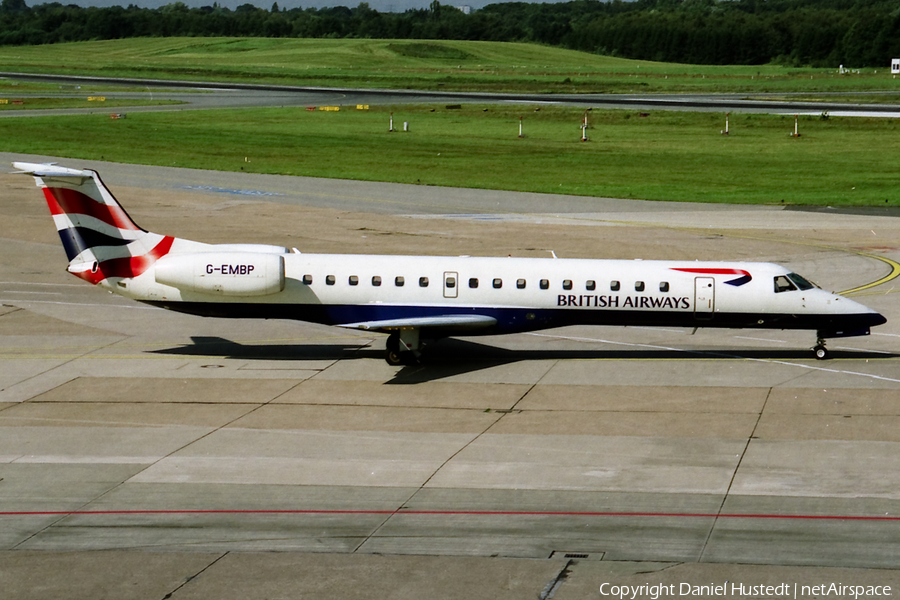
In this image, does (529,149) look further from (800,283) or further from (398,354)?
(398,354)

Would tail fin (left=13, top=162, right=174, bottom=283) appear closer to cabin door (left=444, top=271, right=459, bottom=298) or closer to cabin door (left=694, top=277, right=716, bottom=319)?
cabin door (left=444, top=271, right=459, bottom=298)

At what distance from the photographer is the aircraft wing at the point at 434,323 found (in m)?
28.8

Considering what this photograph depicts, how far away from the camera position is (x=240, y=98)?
118375 mm

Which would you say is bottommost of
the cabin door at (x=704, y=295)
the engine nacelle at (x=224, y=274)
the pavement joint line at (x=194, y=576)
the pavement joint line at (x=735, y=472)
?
the pavement joint line at (x=735, y=472)

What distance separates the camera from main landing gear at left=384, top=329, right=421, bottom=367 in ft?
97.0

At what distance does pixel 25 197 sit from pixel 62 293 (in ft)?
75.2

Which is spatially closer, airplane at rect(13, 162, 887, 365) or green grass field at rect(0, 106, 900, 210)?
airplane at rect(13, 162, 887, 365)

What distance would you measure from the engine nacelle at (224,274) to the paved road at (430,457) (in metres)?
2.23

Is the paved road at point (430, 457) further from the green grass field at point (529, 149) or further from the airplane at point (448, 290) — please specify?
the green grass field at point (529, 149)

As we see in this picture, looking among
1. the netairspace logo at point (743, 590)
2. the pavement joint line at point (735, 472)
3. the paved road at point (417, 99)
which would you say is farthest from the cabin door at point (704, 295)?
the paved road at point (417, 99)

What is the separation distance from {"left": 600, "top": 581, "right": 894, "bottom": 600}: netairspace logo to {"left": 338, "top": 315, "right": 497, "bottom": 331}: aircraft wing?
13.5 metres

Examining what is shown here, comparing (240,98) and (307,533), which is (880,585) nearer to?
(307,533)

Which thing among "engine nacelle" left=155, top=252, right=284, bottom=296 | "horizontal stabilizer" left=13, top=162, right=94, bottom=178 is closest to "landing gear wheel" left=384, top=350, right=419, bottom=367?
"engine nacelle" left=155, top=252, right=284, bottom=296

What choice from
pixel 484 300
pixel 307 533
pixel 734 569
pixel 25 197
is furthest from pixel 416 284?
pixel 25 197
